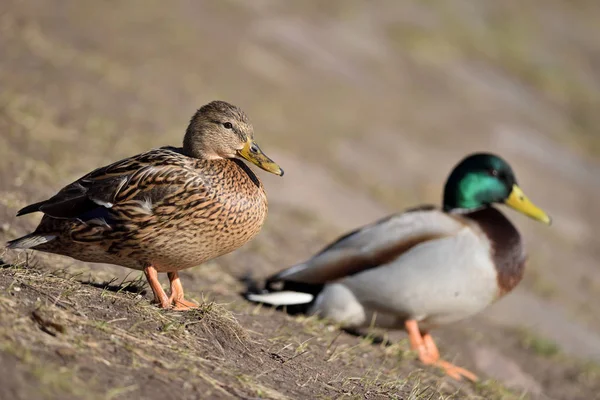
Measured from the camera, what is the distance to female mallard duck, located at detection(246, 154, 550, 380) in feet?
18.3

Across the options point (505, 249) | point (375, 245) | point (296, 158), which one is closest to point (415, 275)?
point (375, 245)

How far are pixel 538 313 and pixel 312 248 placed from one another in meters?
2.22

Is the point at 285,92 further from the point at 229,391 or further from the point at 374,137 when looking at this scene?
the point at 229,391

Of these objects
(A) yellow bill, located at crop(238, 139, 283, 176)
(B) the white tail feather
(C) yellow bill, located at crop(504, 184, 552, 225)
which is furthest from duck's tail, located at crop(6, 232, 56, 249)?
(C) yellow bill, located at crop(504, 184, 552, 225)

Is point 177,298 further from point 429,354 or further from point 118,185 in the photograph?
point 429,354

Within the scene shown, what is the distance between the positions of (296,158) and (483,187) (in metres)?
4.20

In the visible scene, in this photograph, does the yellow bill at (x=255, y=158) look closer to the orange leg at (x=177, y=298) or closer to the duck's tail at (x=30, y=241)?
the orange leg at (x=177, y=298)

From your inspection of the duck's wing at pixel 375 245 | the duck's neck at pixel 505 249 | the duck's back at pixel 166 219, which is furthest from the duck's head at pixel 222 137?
the duck's neck at pixel 505 249

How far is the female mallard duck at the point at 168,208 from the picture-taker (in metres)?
4.00

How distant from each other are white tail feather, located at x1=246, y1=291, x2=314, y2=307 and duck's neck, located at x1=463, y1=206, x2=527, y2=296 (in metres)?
1.19

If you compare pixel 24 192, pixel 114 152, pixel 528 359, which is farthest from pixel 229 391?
pixel 114 152

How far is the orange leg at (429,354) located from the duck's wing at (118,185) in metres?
2.13

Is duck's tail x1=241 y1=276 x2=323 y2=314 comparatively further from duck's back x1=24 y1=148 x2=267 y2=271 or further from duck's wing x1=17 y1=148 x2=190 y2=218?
duck's wing x1=17 y1=148 x2=190 y2=218

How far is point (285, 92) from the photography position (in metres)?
12.2
